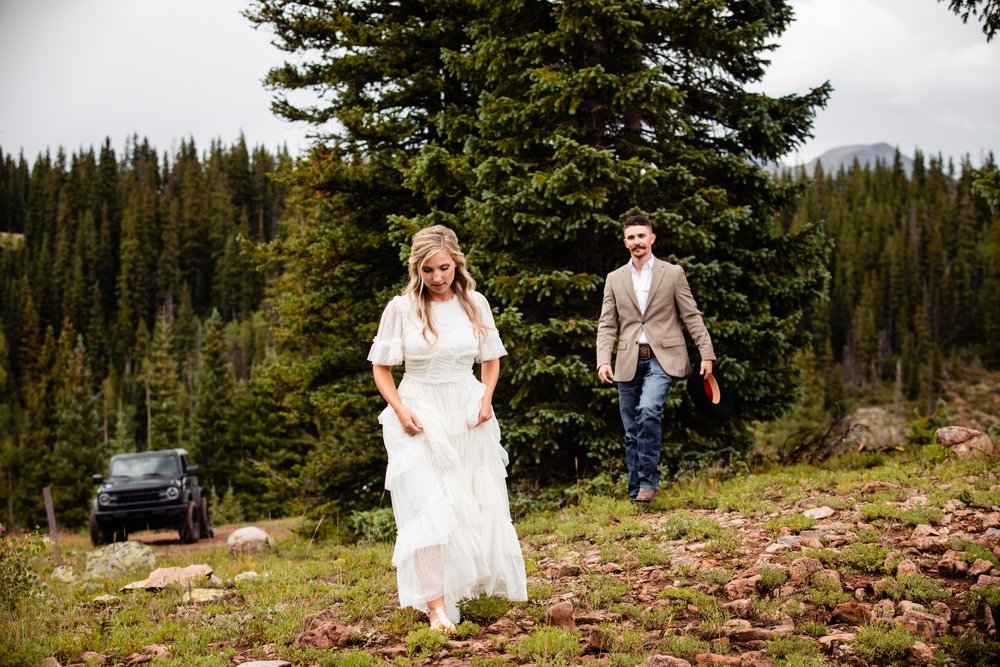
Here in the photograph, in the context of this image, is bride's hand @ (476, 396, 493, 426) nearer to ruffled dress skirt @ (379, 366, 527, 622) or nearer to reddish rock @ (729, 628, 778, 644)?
ruffled dress skirt @ (379, 366, 527, 622)

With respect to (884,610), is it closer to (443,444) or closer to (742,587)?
(742,587)

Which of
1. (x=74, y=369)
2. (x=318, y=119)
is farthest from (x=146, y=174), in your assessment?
(x=318, y=119)

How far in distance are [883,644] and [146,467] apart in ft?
60.1

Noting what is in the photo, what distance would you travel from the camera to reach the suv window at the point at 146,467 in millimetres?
18859

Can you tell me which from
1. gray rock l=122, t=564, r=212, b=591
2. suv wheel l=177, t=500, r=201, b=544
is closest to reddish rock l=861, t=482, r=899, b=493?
gray rock l=122, t=564, r=212, b=591

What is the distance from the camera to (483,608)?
193 inches

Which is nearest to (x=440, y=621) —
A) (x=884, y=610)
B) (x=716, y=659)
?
(x=716, y=659)

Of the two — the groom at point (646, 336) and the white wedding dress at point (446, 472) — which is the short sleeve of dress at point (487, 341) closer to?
the white wedding dress at point (446, 472)

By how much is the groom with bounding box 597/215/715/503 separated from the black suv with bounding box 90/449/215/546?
13.7m

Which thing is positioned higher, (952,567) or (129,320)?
(129,320)

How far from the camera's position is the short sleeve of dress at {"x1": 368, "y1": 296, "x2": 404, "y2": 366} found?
494 cm

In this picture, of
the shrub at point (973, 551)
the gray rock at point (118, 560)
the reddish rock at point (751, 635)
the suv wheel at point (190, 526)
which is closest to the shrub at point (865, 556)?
the shrub at point (973, 551)

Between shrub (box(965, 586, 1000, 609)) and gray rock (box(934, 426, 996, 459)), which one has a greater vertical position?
gray rock (box(934, 426, 996, 459))

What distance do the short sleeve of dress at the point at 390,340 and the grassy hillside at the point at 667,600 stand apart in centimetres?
160
